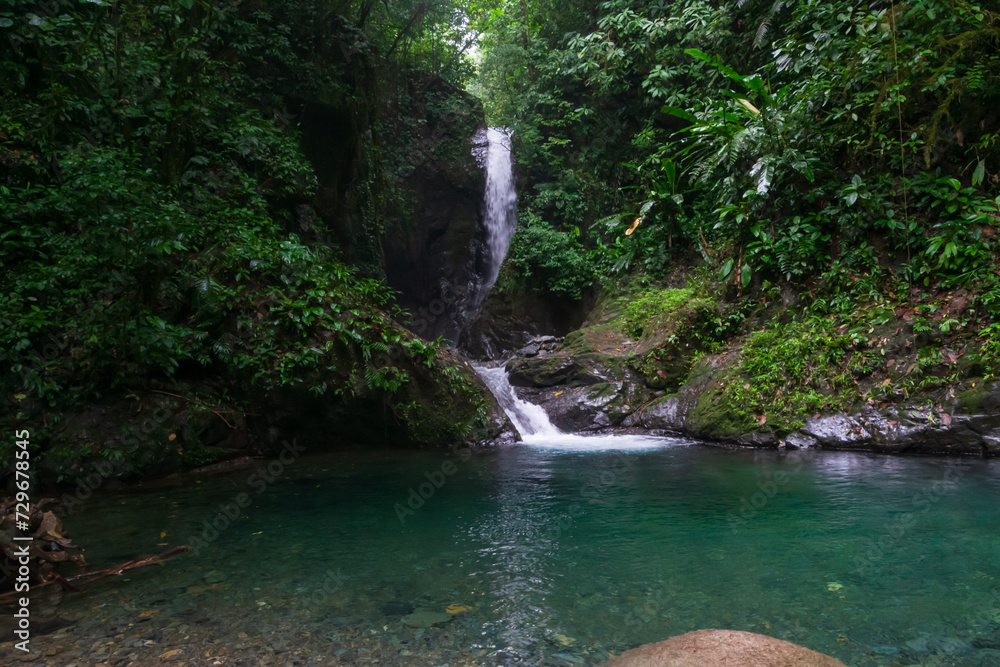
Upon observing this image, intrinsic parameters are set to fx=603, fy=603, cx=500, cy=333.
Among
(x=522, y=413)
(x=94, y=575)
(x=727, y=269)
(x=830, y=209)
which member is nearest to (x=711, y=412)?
(x=727, y=269)

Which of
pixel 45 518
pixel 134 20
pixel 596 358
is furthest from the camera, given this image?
pixel 596 358

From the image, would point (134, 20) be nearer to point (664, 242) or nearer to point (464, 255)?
point (664, 242)

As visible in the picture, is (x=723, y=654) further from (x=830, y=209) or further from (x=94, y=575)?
(x=830, y=209)

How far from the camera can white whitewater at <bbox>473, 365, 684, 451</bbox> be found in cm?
777

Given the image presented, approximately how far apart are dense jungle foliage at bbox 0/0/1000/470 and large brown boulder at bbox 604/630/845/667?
17.4ft

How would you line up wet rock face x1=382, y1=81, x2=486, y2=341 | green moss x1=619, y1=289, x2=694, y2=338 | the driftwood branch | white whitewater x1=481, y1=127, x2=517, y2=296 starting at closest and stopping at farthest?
the driftwood branch
green moss x1=619, y1=289, x2=694, y2=338
wet rock face x1=382, y1=81, x2=486, y2=341
white whitewater x1=481, y1=127, x2=517, y2=296

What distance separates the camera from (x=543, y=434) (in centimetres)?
898

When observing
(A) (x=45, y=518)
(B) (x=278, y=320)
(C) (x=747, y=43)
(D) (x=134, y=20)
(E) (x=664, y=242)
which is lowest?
(A) (x=45, y=518)

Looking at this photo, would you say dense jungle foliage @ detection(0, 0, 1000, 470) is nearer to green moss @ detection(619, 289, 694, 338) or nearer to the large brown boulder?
green moss @ detection(619, 289, 694, 338)

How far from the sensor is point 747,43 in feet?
37.3

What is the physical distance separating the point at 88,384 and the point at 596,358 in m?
6.88

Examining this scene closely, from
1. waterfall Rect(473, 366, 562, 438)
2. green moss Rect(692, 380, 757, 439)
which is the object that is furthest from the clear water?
waterfall Rect(473, 366, 562, 438)

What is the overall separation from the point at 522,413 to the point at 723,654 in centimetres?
731

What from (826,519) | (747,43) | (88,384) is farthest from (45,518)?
(747,43)
